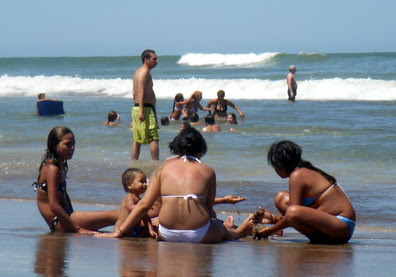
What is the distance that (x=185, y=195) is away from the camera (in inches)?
227

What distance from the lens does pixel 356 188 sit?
32.0ft

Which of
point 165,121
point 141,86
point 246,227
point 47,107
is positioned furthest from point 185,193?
point 47,107

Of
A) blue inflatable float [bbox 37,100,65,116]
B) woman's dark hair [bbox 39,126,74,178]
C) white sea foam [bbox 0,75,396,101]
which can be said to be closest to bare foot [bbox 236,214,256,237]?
woman's dark hair [bbox 39,126,74,178]

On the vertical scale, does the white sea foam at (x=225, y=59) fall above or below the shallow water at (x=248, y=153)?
above

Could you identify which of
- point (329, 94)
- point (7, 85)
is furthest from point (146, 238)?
point (7, 85)

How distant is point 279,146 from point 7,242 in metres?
2.09

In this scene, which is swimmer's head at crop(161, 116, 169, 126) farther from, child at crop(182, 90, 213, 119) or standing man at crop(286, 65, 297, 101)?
standing man at crop(286, 65, 297, 101)

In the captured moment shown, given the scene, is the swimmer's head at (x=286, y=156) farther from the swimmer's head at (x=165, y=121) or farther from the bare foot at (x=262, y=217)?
the swimmer's head at (x=165, y=121)

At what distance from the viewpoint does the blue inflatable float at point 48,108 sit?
22.0 meters

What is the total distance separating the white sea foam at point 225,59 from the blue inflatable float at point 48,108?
38976 mm

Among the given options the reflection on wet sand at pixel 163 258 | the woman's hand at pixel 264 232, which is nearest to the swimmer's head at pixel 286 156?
the woman's hand at pixel 264 232

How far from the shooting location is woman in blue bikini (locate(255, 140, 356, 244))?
5934 millimetres

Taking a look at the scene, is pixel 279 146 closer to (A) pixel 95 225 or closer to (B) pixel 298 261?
(B) pixel 298 261

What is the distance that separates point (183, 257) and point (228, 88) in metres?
32.9
